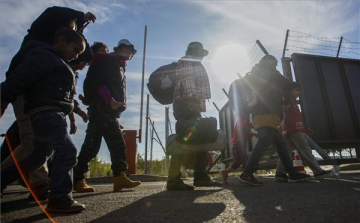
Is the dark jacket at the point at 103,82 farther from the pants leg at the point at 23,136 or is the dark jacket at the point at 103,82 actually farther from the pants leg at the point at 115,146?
the pants leg at the point at 23,136

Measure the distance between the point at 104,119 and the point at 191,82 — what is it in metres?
1.11

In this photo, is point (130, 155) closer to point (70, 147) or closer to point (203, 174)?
point (203, 174)

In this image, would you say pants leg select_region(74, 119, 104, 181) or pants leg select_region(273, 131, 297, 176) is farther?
pants leg select_region(273, 131, 297, 176)

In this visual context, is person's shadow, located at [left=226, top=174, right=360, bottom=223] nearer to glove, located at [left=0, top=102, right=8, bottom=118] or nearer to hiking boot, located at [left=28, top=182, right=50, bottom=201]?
glove, located at [left=0, top=102, right=8, bottom=118]

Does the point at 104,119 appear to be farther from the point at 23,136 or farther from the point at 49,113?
the point at 49,113

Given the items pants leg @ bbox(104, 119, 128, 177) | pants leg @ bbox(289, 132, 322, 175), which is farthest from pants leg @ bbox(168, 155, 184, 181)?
pants leg @ bbox(289, 132, 322, 175)

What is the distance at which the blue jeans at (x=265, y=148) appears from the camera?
9.77 feet

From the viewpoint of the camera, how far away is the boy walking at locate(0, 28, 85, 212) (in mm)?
1685

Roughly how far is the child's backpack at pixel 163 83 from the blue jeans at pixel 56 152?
1294 mm

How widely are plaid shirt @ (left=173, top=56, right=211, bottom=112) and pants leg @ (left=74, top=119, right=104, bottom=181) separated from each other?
0.97 m

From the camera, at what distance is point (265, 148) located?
9.82ft

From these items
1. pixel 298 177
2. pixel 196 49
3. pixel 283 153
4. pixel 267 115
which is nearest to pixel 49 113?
pixel 196 49

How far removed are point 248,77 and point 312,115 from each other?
3811 mm

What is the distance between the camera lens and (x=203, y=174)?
3.25 m
